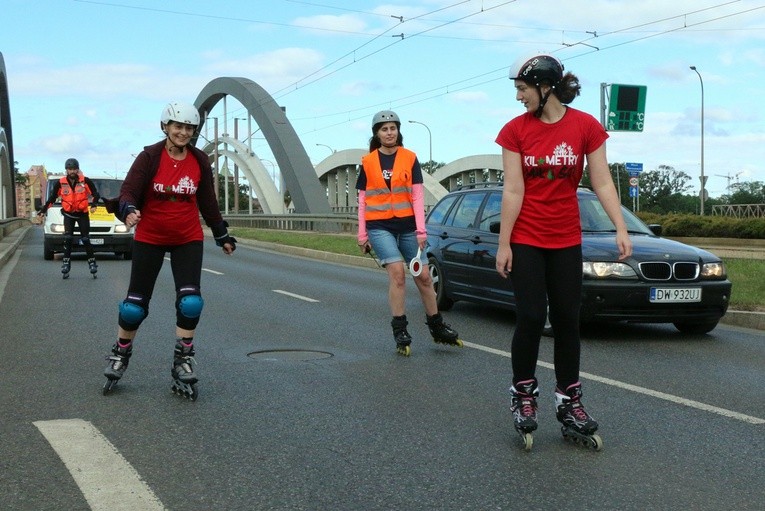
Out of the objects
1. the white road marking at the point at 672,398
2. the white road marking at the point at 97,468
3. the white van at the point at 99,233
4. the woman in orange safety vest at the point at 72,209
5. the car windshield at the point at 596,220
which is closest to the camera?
the white road marking at the point at 97,468

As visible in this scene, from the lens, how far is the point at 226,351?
7914mm

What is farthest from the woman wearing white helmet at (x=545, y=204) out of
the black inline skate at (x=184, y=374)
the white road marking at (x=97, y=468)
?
the black inline skate at (x=184, y=374)

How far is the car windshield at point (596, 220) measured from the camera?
31.7 ft

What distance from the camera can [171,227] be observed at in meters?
5.94

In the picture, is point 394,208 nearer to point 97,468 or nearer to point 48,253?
point 97,468

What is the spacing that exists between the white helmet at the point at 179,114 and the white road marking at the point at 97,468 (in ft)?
5.98

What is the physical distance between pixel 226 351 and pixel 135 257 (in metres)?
2.02

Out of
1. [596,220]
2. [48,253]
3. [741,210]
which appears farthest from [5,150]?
[596,220]

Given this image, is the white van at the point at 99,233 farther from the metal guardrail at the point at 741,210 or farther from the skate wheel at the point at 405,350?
the metal guardrail at the point at 741,210

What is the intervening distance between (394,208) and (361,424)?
2761mm

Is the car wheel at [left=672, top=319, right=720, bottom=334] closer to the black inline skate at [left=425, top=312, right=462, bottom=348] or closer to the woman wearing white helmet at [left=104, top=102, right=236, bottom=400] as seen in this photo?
the black inline skate at [left=425, top=312, right=462, bottom=348]

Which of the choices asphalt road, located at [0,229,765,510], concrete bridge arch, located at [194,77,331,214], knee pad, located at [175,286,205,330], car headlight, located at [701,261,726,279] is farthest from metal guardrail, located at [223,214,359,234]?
knee pad, located at [175,286,205,330]

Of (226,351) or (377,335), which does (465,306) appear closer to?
(377,335)

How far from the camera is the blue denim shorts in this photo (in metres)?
7.67
